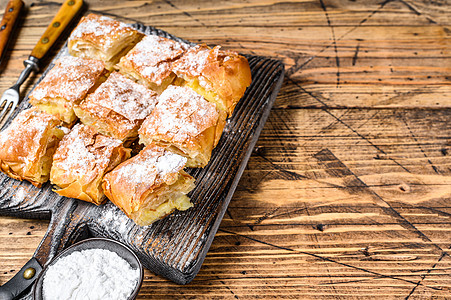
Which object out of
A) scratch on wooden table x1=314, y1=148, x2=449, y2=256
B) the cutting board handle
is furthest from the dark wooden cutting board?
scratch on wooden table x1=314, y1=148, x2=449, y2=256

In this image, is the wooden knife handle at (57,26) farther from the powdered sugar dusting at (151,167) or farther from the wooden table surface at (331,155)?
the powdered sugar dusting at (151,167)

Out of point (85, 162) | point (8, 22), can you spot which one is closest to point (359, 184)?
point (85, 162)

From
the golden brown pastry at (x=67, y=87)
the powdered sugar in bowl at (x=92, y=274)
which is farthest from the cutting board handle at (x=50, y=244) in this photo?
the golden brown pastry at (x=67, y=87)

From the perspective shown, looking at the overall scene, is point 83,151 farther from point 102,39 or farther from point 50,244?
point 102,39

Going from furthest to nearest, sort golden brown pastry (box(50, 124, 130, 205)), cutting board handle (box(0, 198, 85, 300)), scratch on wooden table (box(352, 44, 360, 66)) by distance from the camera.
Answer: scratch on wooden table (box(352, 44, 360, 66)), golden brown pastry (box(50, 124, 130, 205)), cutting board handle (box(0, 198, 85, 300))

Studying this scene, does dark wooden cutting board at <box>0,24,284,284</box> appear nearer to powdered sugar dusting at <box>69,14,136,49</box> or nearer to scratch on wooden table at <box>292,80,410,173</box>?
scratch on wooden table at <box>292,80,410,173</box>

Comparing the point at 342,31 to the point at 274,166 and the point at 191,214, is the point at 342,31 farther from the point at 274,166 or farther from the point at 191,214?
the point at 191,214
